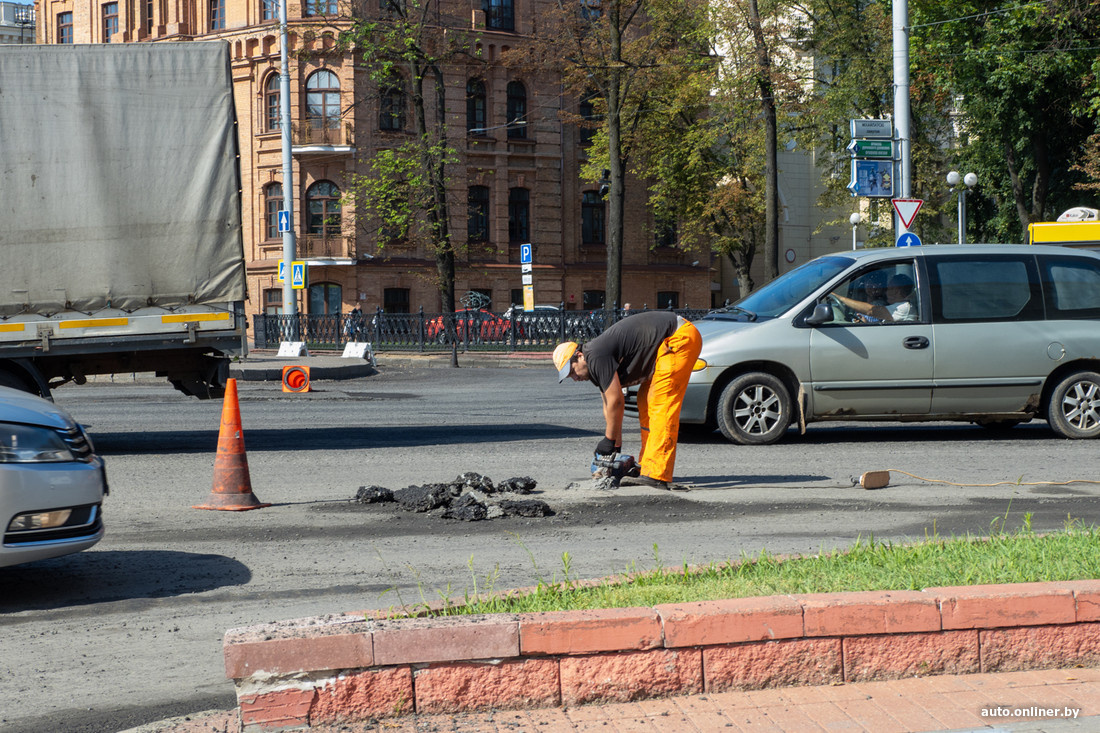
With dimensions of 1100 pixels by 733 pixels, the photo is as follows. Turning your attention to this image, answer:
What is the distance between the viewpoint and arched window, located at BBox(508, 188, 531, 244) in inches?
1898

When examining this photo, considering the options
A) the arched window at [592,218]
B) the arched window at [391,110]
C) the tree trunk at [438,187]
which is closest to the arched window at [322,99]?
the arched window at [391,110]

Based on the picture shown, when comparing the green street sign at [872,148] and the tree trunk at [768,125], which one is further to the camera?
the tree trunk at [768,125]

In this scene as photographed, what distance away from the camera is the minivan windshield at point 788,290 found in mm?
11258

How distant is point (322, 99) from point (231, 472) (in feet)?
127

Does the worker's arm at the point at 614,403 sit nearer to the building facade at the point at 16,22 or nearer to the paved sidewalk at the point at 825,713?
the paved sidewalk at the point at 825,713

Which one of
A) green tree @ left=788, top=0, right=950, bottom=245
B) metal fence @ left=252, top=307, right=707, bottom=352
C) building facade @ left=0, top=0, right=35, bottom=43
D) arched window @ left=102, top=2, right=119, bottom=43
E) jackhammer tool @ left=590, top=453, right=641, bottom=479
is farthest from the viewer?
building facade @ left=0, top=0, right=35, bottom=43

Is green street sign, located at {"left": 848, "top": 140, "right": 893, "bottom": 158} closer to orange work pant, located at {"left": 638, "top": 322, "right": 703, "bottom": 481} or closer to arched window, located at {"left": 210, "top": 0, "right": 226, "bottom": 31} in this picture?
orange work pant, located at {"left": 638, "top": 322, "right": 703, "bottom": 481}

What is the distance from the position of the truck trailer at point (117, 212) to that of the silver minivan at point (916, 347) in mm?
5055

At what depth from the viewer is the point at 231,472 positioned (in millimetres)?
8234

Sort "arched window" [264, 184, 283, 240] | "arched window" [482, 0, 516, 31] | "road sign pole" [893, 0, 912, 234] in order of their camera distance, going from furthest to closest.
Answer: "arched window" [482, 0, 516, 31]
"arched window" [264, 184, 283, 240]
"road sign pole" [893, 0, 912, 234]

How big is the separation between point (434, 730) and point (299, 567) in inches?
110

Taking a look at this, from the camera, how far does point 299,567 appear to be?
20.8 feet

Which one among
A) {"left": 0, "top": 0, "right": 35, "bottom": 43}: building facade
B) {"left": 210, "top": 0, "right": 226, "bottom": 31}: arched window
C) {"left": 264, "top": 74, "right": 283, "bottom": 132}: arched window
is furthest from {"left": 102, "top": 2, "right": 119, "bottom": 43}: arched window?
{"left": 0, "top": 0, "right": 35, "bottom": 43}: building facade

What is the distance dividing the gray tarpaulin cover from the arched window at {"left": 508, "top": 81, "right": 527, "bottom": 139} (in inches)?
1467
